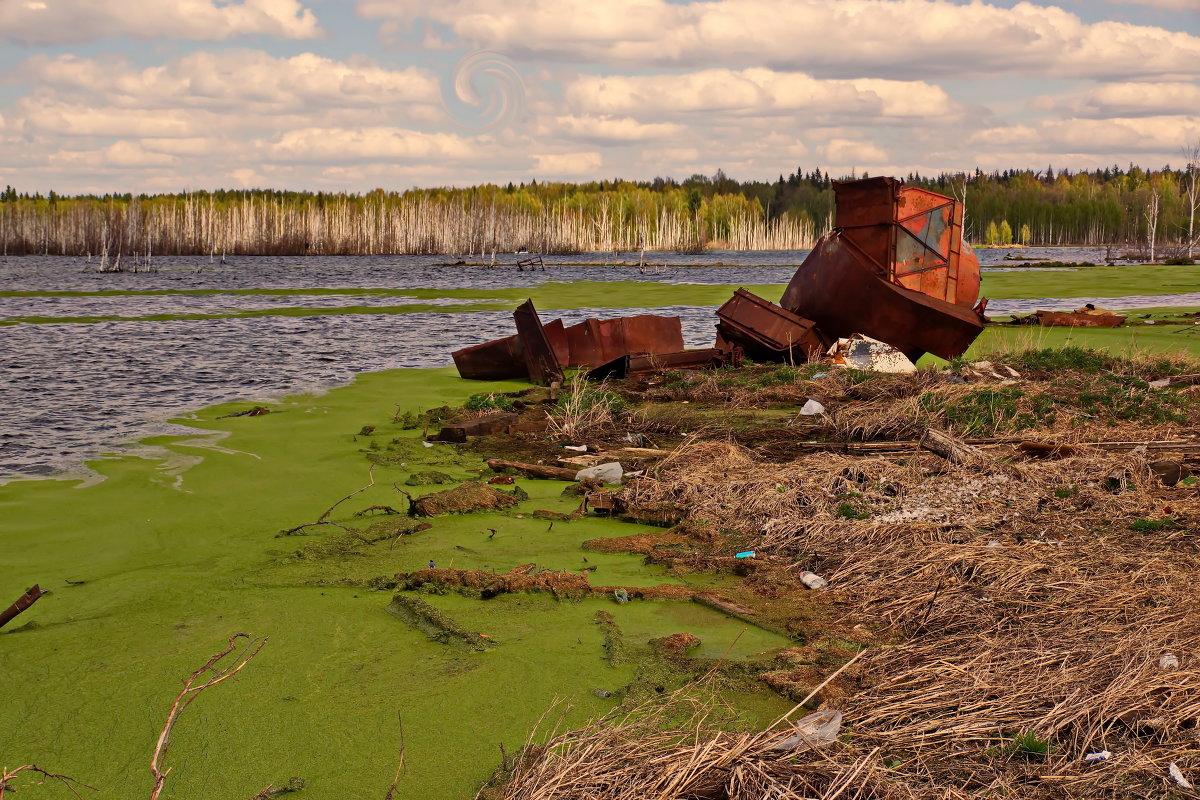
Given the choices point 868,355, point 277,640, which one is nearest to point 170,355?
point 868,355

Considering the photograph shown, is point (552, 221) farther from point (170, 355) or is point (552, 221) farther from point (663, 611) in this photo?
point (663, 611)

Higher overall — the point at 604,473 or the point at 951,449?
the point at 951,449

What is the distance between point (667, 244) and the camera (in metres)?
130

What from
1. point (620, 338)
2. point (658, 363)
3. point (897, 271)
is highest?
point (897, 271)

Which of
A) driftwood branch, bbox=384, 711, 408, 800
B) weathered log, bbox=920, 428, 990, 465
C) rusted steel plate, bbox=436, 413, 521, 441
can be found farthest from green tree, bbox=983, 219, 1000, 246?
driftwood branch, bbox=384, 711, 408, 800

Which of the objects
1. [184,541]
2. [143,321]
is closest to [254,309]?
[143,321]

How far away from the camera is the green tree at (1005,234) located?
140m

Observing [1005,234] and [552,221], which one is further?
[1005,234]

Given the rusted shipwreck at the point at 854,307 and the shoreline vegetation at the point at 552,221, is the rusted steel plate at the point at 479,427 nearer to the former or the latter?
the rusted shipwreck at the point at 854,307

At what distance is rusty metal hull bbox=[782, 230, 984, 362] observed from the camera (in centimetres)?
1432

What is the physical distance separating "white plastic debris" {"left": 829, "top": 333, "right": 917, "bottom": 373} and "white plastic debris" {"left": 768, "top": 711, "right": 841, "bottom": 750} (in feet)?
34.5

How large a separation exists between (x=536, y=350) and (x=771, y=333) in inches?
142

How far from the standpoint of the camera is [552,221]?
12312cm

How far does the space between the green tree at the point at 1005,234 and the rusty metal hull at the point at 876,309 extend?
137 metres
